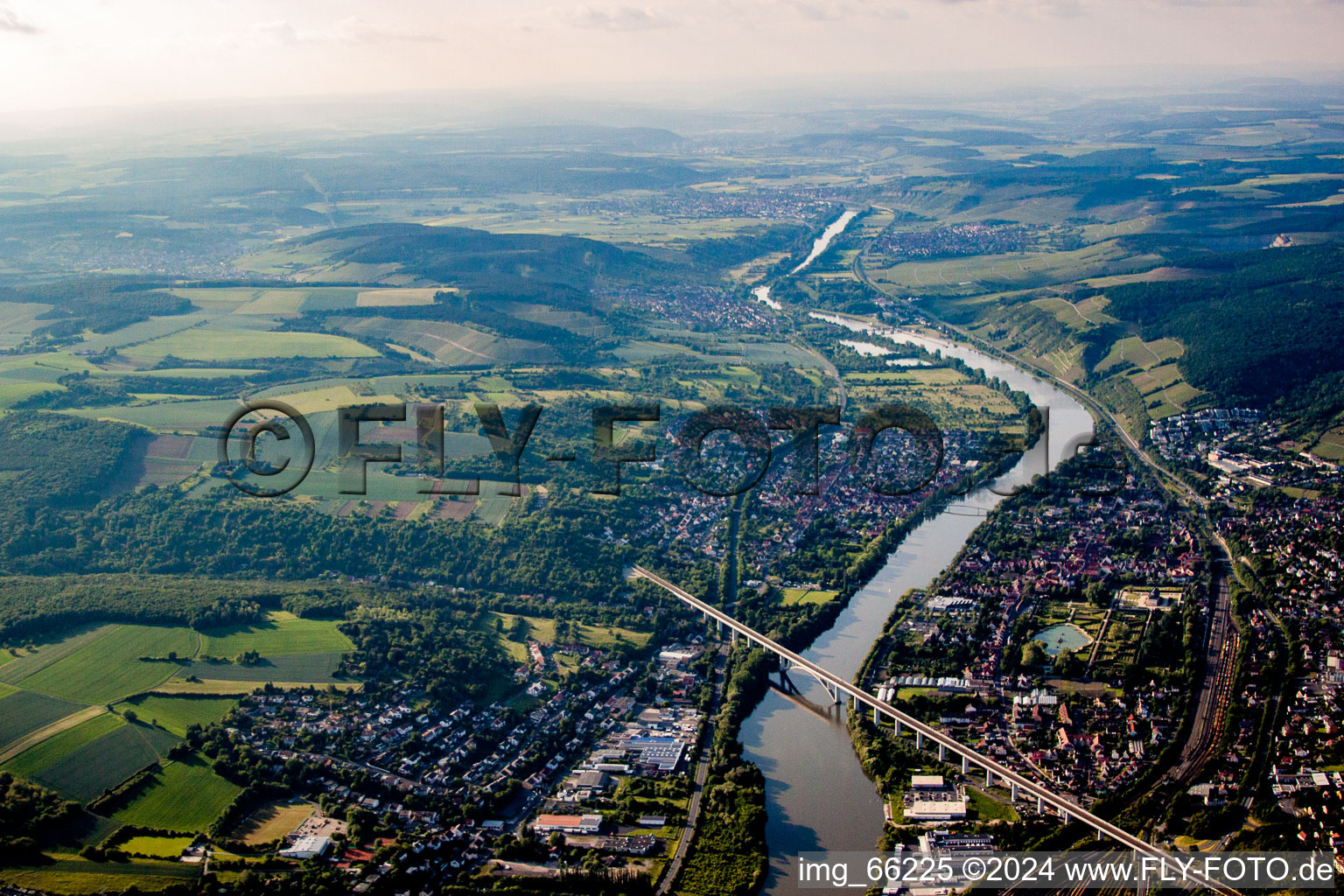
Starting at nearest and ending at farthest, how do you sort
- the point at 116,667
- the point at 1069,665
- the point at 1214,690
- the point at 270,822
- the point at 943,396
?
the point at 270,822 < the point at 1214,690 < the point at 1069,665 < the point at 116,667 < the point at 943,396

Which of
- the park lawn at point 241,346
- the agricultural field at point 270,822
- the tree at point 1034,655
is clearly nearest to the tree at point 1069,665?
the tree at point 1034,655

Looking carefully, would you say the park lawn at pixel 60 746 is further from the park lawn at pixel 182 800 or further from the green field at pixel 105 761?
the park lawn at pixel 182 800

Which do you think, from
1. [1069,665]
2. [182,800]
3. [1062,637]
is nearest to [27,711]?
[182,800]

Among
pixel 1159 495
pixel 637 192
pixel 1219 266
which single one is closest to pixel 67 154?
pixel 637 192

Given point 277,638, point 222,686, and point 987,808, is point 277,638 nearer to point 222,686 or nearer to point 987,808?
point 222,686

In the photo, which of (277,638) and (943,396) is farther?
(943,396)

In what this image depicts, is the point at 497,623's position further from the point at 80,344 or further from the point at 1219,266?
the point at 1219,266
